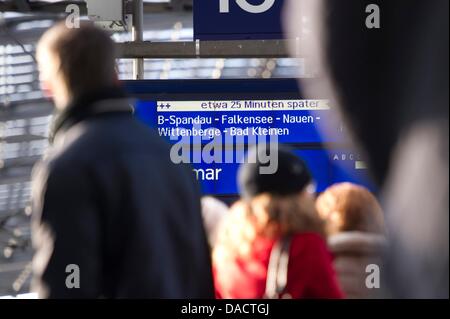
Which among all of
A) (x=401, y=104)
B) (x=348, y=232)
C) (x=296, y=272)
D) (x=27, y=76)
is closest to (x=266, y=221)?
(x=296, y=272)

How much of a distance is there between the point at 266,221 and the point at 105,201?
66cm

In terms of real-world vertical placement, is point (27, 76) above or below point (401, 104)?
above

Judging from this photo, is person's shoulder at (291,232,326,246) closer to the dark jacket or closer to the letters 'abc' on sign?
the dark jacket

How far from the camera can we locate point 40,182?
2.28 m

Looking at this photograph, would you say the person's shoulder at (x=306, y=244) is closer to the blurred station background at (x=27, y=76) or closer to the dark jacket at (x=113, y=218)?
the dark jacket at (x=113, y=218)

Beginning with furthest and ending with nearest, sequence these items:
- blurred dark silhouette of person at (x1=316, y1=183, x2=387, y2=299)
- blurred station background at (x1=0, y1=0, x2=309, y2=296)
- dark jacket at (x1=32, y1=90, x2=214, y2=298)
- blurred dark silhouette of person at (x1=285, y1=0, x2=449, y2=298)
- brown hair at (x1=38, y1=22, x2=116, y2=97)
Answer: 1. blurred station background at (x1=0, y1=0, x2=309, y2=296)
2. blurred dark silhouette of person at (x1=316, y1=183, x2=387, y2=299)
3. brown hair at (x1=38, y1=22, x2=116, y2=97)
4. dark jacket at (x1=32, y1=90, x2=214, y2=298)
5. blurred dark silhouette of person at (x1=285, y1=0, x2=449, y2=298)

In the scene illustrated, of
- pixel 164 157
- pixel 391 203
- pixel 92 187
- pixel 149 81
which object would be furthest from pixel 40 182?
pixel 149 81

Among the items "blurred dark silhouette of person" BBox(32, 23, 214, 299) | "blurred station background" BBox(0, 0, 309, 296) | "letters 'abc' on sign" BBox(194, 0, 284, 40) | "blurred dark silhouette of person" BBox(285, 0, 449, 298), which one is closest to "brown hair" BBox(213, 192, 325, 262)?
"blurred dark silhouette of person" BBox(32, 23, 214, 299)

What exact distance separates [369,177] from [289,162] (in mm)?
1399

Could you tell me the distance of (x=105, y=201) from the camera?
2250mm

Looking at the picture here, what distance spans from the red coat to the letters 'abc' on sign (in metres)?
3.51

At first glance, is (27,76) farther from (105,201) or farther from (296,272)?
(105,201)

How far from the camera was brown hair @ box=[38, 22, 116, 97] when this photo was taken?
2.39m
